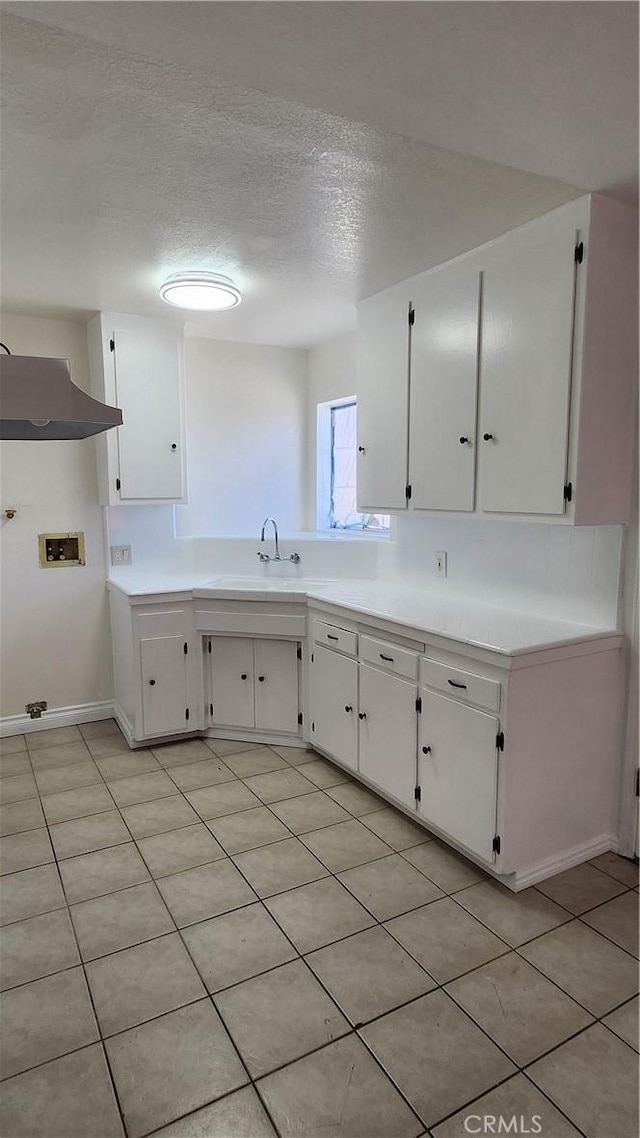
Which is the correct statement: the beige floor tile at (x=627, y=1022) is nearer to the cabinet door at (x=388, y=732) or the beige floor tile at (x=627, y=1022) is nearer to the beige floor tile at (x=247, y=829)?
the cabinet door at (x=388, y=732)

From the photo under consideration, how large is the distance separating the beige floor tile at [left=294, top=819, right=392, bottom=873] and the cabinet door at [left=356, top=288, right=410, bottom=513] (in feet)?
4.88

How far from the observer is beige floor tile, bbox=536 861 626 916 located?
2.21 meters

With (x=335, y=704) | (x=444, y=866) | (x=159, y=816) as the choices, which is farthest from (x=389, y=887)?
(x=159, y=816)

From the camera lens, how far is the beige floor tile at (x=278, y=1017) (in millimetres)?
1632

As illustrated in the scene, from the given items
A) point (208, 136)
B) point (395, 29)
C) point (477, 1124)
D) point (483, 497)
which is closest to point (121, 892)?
point (477, 1124)

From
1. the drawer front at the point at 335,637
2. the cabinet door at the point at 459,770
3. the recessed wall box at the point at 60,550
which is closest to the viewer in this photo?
the cabinet door at the point at 459,770

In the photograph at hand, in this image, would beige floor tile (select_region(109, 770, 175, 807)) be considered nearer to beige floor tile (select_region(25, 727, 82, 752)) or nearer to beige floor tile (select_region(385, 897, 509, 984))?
beige floor tile (select_region(25, 727, 82, 752))

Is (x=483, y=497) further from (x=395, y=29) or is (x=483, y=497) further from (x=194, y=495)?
(x=194, y=495)

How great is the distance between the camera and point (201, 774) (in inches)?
A: 127

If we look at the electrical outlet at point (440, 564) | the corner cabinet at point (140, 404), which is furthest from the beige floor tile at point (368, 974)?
the corner cabinet at point (140, 404)

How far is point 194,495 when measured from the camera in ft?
13.8

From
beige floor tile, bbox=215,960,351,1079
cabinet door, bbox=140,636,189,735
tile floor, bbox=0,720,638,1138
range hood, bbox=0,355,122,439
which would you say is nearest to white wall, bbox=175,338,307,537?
cabinet door, bbox=140,636,189,735

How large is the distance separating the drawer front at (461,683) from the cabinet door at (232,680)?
4.18ft

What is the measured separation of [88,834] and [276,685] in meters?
1.20
